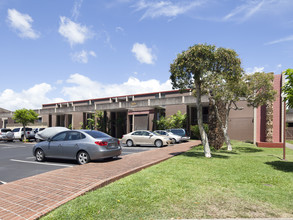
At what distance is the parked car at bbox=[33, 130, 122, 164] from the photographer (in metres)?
8.43

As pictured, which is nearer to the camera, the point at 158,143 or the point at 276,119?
the point at 158,143

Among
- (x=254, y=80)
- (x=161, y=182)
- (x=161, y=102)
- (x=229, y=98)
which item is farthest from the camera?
(x=161, y=102)

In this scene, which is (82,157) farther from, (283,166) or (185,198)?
(283,166)

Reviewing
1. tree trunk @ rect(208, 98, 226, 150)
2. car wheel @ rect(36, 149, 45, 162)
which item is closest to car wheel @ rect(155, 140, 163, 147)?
tree trunk @ rect(208, 98, 226, 150)

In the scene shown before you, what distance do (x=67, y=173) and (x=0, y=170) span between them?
3.39m

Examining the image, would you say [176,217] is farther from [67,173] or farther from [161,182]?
[67,173]

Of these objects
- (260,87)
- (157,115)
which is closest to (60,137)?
(260,87)

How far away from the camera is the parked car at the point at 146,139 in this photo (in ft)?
53.5

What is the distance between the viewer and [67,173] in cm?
658

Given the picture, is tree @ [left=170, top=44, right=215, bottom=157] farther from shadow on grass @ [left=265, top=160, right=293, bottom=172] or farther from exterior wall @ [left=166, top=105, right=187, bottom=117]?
exterior wall @ [left=166, top=105, right=187, bottom=117]

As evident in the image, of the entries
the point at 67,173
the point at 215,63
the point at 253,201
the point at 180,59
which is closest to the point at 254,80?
the point at 215,63

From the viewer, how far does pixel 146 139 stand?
16.8 m

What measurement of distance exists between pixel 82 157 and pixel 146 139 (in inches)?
340

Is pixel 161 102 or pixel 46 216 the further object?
pixel 161 102
